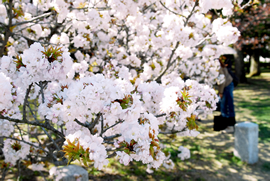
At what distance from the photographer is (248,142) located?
472 cm

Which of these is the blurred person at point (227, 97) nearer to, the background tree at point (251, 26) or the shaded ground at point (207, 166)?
the shaded ground at point (207, 166)

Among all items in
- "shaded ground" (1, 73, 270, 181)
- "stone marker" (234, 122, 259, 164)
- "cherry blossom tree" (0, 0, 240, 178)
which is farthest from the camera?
"stone marker" (234, 122, 259, 164)

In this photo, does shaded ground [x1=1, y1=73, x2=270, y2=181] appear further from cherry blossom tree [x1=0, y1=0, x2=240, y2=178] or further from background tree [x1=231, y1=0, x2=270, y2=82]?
background tree [x1=231, y1=0, x2=270, y2=82]

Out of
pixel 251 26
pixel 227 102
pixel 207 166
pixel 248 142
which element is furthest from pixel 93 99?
pixel 251 26

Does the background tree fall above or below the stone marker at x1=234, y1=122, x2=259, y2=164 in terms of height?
above

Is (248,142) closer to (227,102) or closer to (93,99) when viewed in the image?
(227,102)

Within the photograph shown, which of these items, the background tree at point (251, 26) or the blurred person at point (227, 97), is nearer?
the blurred person at point (227, 97)

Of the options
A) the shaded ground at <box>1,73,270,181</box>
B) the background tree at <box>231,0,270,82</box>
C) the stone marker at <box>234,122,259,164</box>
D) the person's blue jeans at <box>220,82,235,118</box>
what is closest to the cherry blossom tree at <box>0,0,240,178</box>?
the shaded ground at <box>1,73,270,181</box>

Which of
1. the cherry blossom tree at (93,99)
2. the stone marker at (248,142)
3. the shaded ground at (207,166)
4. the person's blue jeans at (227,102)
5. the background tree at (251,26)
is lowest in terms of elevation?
the shaded ground at (207,166)

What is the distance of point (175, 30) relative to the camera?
3473 millimetres

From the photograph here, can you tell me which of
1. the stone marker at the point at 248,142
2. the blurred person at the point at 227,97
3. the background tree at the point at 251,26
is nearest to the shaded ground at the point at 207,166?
the stone marker at the point at 248,142

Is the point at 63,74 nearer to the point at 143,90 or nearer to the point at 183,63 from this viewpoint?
the point at 143,90

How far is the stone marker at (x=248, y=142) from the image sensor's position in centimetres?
473

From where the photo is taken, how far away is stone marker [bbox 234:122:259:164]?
4.73 m
